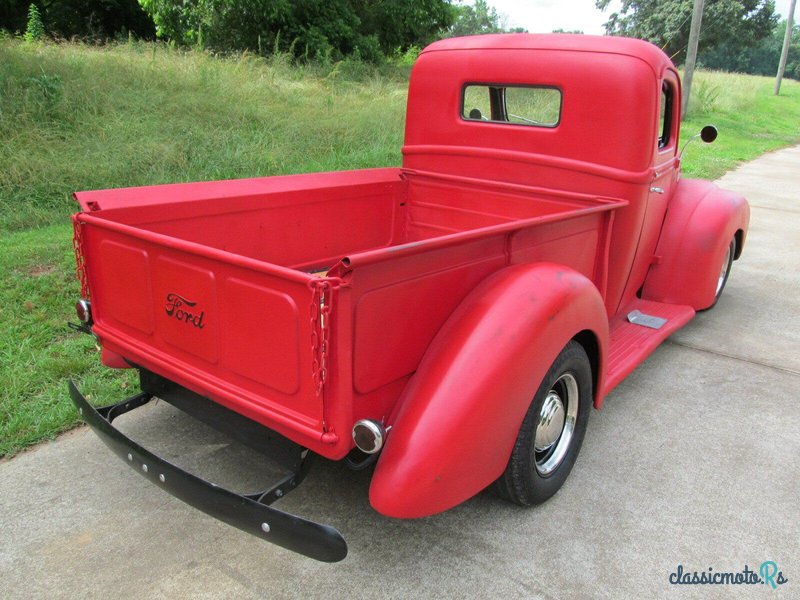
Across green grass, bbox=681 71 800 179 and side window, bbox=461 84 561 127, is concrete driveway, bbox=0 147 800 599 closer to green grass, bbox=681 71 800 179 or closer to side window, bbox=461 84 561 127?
side window, bbox=461 84 561 127

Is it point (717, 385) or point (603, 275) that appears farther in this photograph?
point (717, 385)

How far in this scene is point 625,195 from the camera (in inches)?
132

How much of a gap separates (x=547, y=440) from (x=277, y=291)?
4.37 feet

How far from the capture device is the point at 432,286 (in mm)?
2217

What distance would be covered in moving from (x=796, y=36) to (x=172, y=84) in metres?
91.0

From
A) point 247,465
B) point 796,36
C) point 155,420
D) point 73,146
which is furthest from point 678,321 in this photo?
point 796,36

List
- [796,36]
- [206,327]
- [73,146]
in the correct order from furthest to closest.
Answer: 1. [796,36]
2. [73,146]
3. [206,327]

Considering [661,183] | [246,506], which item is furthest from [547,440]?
[661,183]

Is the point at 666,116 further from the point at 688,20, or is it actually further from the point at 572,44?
the point at 688,20

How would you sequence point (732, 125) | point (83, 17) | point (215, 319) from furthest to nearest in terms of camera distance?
point (83, 17)
point (732, 125)
point (215, 319)

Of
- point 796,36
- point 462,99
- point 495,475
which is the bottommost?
point 495,475

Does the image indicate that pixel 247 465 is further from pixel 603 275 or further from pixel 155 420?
pixel 603 275

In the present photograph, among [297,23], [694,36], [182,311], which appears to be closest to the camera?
[182,311]

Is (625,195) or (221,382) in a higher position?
(625,195)
